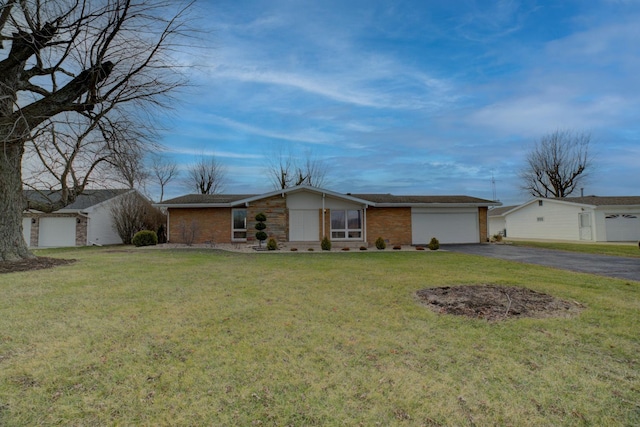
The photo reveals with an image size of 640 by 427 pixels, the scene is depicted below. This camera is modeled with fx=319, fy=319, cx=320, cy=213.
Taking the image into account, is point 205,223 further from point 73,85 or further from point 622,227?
point 622,227

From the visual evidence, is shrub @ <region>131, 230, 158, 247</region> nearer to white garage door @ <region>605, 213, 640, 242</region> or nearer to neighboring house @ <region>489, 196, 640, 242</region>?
neighboring house @ <region>489, 196, 640, 242</region>

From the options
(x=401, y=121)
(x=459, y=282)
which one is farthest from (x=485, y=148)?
(x=459, y=282)

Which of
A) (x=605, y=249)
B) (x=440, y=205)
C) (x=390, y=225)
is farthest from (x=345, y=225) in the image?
(x=605, y=249)

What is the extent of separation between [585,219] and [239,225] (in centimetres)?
2594

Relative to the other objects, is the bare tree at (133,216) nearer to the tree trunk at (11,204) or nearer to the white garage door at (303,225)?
the white garage door at (303,225)

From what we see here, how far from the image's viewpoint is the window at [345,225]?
19016 mm

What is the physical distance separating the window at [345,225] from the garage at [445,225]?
13.3ft

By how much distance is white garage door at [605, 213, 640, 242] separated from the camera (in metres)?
23.9

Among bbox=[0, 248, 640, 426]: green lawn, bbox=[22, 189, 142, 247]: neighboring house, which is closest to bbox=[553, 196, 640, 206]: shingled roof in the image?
bbox=[0, 248, 640, 426]: green lawn

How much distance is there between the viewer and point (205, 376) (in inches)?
117

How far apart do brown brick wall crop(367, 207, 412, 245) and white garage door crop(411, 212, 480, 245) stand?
1284 millimetres

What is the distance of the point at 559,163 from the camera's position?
34.9 meters

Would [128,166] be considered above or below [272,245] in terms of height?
above

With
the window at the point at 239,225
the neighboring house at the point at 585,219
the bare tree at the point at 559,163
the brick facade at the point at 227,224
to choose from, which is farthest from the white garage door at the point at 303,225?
the bare tree at the point at 559,163
